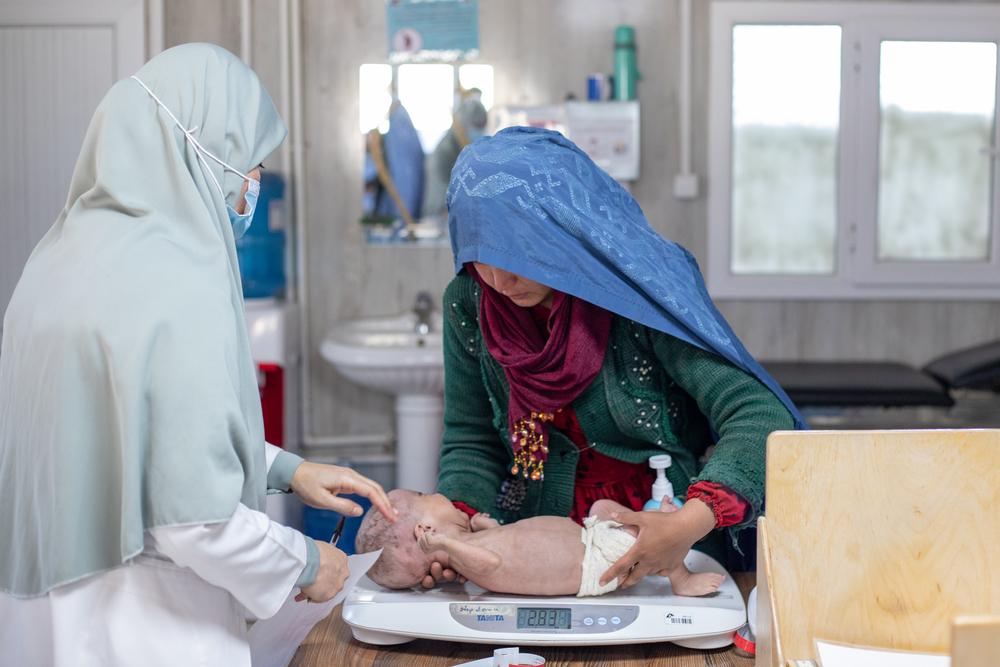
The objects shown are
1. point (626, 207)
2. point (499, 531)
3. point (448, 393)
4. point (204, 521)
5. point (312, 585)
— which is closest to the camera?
point (204, 521)

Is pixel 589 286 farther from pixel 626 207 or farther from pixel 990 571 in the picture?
pixel 990 571

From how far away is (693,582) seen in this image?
138 cm

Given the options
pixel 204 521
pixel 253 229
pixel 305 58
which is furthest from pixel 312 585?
pixel 305 58

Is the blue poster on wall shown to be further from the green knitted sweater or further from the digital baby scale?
the digital baby scale

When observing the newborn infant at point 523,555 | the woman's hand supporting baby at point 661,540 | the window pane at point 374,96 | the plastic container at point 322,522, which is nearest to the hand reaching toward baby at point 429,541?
the newborn infant at point 523,555

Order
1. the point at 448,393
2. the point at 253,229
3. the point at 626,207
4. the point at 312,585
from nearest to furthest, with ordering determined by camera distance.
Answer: the point at 312,585
the point at 626,207
the point at 448,393
the point at 253,229

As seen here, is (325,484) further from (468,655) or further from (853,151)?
(853,151)

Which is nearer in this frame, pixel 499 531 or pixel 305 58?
pixel 499 531

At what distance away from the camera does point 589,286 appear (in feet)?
4.81

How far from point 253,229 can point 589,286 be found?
229 cm

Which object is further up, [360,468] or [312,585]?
[312,585]

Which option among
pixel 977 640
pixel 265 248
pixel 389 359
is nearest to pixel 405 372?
pixel 389 359

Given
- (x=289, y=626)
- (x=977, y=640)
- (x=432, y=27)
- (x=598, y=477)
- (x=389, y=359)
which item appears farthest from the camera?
(x=432, y=27)

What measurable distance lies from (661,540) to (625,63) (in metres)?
2.47
